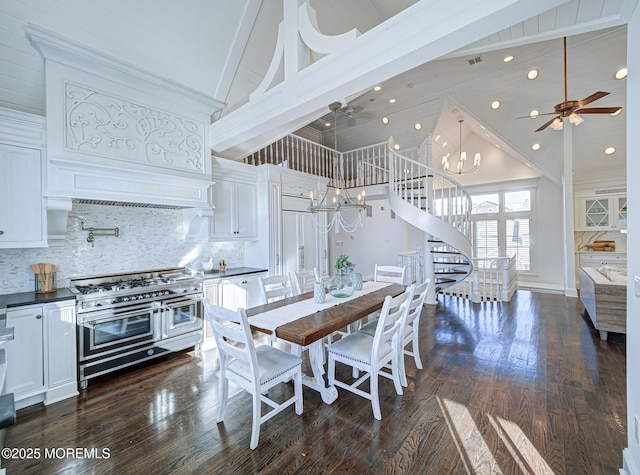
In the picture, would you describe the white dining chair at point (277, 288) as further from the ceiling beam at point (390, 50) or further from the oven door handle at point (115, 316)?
the ceiling beam at point (390, 50)

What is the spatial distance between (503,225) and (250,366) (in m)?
8.11

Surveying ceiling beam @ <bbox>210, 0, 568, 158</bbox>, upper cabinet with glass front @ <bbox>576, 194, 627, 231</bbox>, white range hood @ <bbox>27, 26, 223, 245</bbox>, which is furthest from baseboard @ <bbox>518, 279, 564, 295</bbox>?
white range hood @ <bbox>27, 26, 223, 245</bbox>

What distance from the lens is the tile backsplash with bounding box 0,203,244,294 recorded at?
2801mm

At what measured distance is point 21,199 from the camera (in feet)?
8.23

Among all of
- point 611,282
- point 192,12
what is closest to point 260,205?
point 192,12

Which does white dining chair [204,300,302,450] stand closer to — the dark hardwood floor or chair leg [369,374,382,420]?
the dark hardwood floor

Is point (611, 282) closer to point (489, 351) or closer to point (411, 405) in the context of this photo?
point (489, 351)

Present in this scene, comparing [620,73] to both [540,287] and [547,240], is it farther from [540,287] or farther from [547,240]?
[540,287]

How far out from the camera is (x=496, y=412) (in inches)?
89.4

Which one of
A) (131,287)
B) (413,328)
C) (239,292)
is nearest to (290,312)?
(413,328)

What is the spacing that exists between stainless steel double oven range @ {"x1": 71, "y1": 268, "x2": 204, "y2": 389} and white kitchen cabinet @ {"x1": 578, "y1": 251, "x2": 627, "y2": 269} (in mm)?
8457

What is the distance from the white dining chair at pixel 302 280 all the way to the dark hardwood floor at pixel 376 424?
3.47 ft

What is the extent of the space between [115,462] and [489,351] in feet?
12.4

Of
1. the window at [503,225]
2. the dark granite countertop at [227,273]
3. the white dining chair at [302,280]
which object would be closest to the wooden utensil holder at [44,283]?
the dark granite countertop at [227,273]
